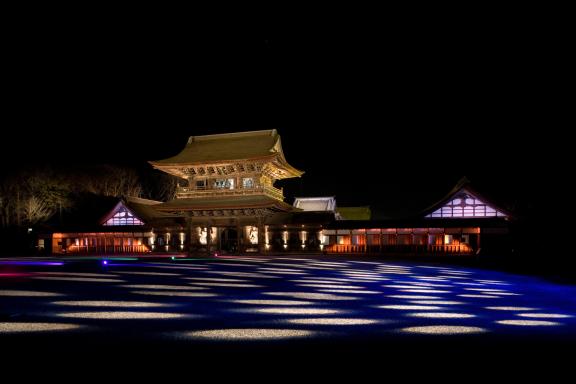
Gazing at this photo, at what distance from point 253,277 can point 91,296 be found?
717 cm

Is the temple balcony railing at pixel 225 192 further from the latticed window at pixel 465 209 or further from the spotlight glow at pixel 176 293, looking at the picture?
the spotlight glow at pixel 176 293

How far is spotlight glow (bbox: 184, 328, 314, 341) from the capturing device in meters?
7.69

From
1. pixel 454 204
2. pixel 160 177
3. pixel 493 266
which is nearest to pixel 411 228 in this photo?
pixel 454 204

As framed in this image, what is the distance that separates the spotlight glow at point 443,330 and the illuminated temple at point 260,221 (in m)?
27.2

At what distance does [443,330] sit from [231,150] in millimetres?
32803

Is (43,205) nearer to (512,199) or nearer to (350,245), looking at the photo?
(350,245)

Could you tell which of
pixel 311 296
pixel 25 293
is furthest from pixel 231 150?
pixel 25 293

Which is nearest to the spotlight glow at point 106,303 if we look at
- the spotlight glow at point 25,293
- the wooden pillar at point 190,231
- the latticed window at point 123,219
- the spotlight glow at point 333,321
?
the spotlight glow at point 25,293

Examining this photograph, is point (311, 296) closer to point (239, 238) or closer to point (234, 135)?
point (239, 238)

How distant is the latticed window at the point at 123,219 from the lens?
45031 millimetres

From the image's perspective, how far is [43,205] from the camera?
51.3 meters

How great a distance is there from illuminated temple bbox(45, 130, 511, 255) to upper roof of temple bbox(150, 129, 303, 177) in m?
0.09

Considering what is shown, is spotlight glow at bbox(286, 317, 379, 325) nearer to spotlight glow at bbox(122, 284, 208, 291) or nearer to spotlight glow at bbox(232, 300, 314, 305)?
spotlight glow at bbox(232, 300, 314, 305)

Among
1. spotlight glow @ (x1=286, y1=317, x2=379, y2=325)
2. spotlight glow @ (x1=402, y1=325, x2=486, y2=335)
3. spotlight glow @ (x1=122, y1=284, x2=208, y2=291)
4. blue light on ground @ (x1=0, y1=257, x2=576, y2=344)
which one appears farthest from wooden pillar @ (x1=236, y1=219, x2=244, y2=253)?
spotlight glow @ (x1=402, y1=325, x2=486, y2=335)
